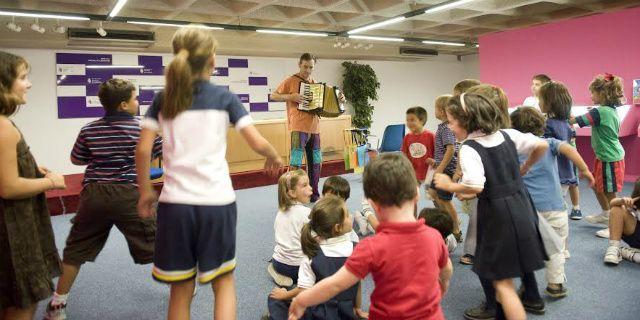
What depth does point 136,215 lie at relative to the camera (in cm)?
230

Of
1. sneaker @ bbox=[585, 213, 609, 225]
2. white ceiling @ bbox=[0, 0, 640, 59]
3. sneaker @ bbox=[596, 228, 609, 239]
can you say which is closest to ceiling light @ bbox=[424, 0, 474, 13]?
white ceiling @ bbox=[0, 0, 640, 59]

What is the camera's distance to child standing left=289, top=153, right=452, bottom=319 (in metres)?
1.32

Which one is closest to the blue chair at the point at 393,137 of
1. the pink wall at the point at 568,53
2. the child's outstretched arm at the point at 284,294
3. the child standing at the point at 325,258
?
the pink wall at the point at 568,53

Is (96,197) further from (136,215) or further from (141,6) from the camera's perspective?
(141,6)

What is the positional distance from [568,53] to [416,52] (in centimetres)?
385

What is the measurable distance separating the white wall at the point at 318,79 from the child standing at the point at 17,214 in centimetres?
639

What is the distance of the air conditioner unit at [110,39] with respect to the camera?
6770mm

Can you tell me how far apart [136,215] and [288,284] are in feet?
3.06

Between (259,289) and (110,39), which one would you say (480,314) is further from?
(110,39)

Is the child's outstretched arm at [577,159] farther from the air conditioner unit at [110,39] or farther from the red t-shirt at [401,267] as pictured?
the air conditioner unit at [110,39]

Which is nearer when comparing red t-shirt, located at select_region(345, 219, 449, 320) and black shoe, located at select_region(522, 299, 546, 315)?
red t-shirt, located at select_region(345, 219, 449, 320)

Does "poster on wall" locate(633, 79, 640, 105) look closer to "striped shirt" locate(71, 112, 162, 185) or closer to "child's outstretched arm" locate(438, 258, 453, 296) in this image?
"child's outstretched arm" locate(438, 258, 453, 296)

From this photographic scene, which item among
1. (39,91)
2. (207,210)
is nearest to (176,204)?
(207,210)

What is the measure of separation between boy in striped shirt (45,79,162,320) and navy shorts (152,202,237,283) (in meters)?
0.74
